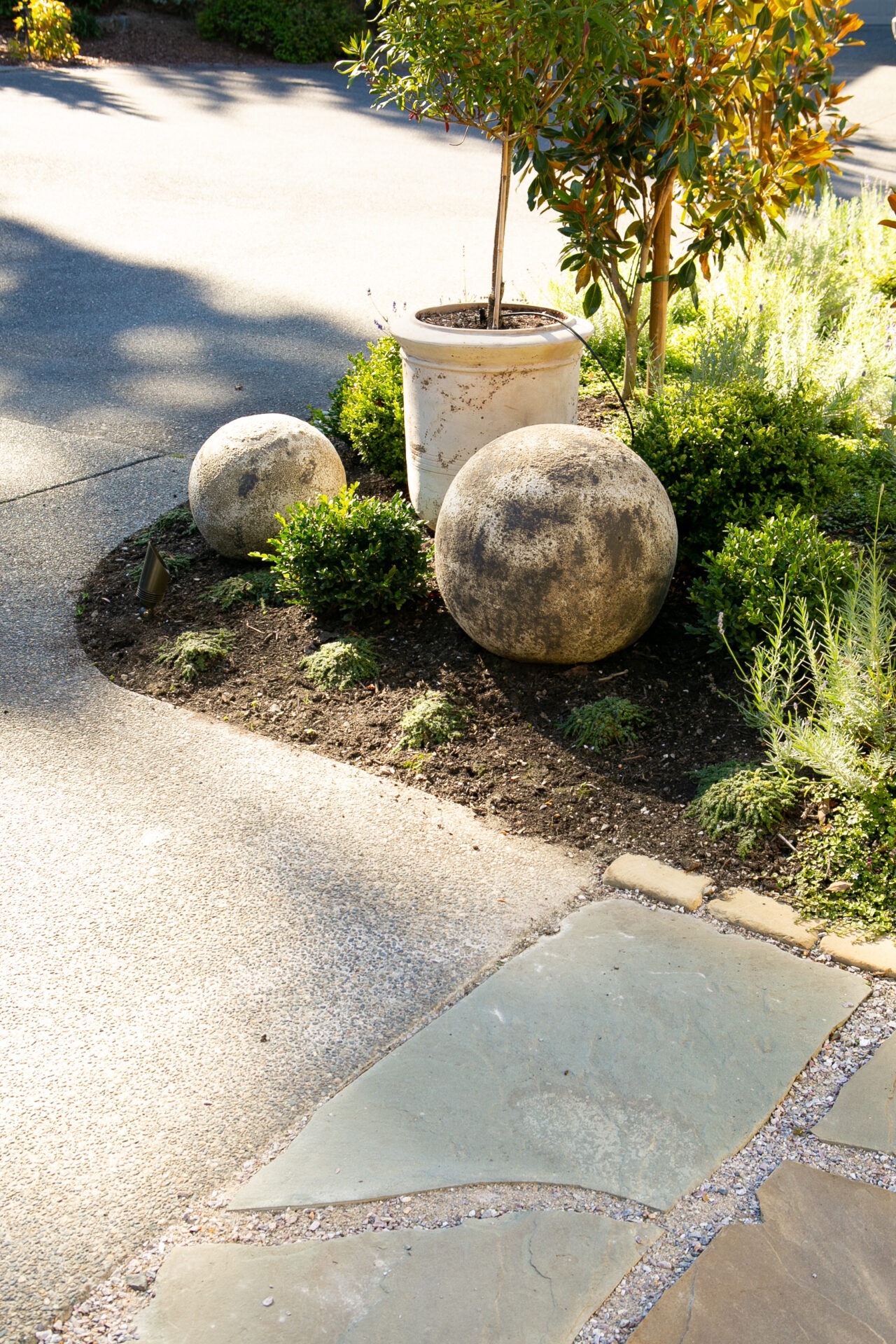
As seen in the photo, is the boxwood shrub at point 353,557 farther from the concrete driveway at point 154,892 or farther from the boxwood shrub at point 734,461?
the boxwood shrub at point 734,461

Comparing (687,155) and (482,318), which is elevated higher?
(687,155)

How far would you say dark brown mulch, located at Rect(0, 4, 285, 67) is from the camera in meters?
18.4

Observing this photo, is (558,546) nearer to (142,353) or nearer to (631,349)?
(631,349)

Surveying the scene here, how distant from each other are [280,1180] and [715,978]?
1.12 metres

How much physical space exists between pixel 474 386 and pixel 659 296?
5.96 ft

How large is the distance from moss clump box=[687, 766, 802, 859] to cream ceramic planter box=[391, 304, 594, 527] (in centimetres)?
204

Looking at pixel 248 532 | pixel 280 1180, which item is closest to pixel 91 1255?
pixel 280 1180

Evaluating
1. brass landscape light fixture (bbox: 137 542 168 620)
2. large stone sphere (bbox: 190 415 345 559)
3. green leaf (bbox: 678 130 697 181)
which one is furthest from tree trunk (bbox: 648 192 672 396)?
brass landscape light fixture (bbox: 137 542 168 620)

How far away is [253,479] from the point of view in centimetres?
457

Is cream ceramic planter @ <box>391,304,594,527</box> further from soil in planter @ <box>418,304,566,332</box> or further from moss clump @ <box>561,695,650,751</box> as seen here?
moss clump @ <box>561,695,650,751</box>


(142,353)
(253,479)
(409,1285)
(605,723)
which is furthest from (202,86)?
(409,1285)

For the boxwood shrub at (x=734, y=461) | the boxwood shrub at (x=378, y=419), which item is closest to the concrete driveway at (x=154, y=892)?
the boxwood shrub at (x=378, y=419)

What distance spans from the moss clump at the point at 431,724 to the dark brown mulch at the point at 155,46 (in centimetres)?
1829

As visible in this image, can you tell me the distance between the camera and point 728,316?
6648 millimetres
